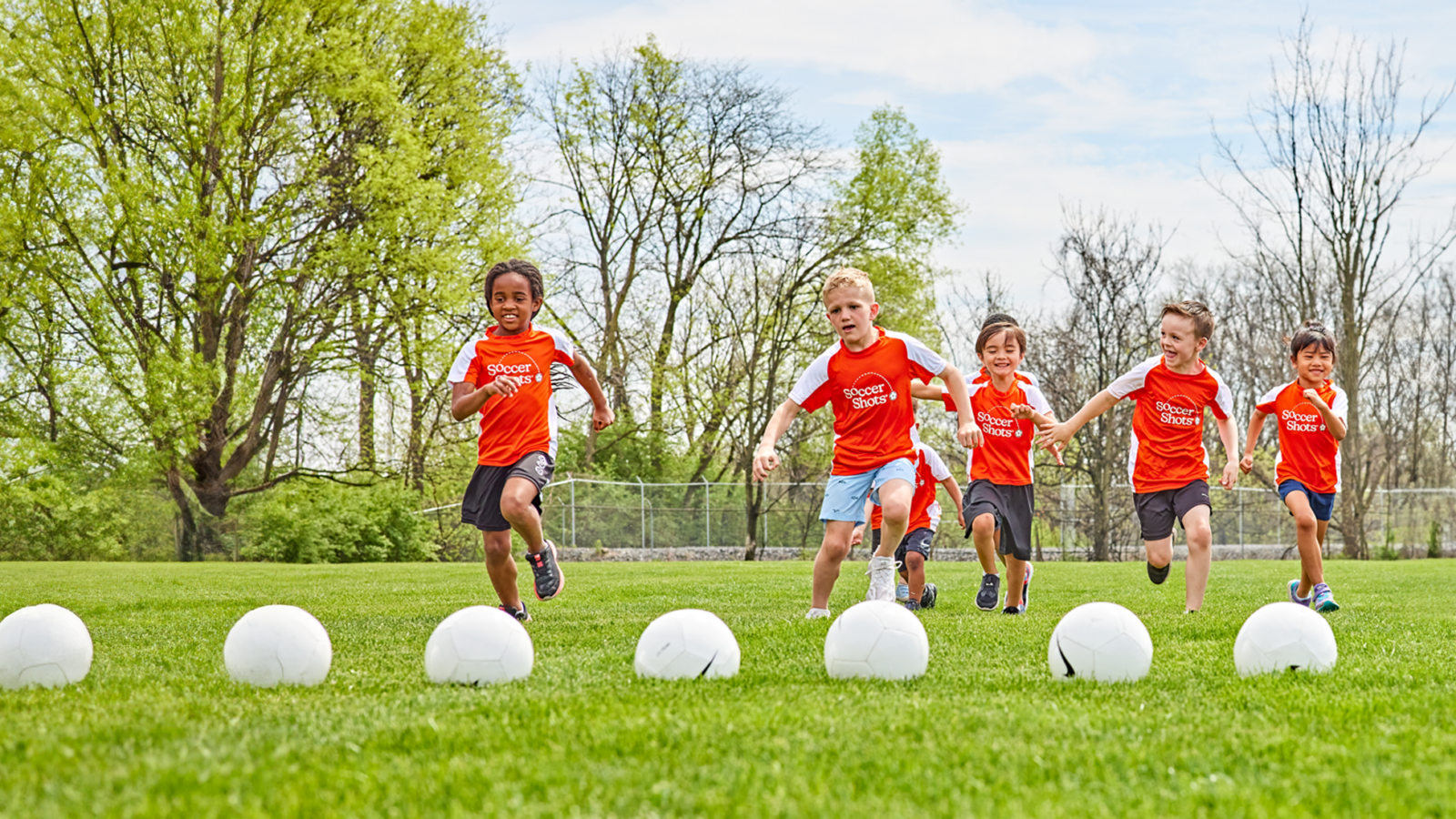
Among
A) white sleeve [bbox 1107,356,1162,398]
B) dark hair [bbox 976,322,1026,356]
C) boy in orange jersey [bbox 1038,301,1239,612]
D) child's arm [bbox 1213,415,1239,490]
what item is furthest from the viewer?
dark hair [bbox 976,322,1026,356]

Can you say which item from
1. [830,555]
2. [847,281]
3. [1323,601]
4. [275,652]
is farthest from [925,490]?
[275,652]

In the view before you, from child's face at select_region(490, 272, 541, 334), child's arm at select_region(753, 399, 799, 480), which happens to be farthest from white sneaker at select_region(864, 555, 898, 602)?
child's face at select_region(490, 272, 541, 334)

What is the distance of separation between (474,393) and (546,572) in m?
1.33

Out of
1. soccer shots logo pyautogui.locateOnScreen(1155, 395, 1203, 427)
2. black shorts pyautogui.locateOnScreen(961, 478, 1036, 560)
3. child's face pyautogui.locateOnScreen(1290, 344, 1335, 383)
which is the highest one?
child's face pyautogui.locateOnScreen(1290, 344, 1335, 383)

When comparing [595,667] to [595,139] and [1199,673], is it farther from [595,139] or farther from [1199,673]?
[595,139]

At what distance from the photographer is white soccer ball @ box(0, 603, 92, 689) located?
4301 millimetres

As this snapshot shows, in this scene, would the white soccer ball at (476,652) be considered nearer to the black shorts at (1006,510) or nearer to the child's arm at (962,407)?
the child's arm at (962,407)

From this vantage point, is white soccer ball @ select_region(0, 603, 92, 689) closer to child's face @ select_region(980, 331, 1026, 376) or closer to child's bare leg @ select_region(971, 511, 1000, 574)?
child's bare leg @ select_region(971, 511, 1000, 574)

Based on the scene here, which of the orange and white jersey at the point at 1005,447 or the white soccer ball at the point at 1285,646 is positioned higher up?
the orange and white jersey at the point at 1005,447

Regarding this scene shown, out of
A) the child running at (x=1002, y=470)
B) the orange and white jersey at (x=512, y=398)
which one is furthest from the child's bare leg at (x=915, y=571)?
the orange and white jersey at (x=512, y=398)

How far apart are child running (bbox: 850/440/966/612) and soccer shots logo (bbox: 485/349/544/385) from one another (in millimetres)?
2980

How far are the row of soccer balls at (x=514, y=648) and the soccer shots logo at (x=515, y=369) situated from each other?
2858mm

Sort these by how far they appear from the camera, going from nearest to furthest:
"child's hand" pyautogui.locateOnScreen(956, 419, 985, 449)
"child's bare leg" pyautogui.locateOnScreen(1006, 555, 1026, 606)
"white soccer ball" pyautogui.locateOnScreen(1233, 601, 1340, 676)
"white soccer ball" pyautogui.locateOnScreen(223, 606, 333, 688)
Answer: "white soccer ball" pyautogui.locateOnScreen(223, 606, 333, 688) → "white soccer ball" pyautogui.locateOnScreen(1233, 601, 1340, 676) → "child's hand" pyautogui.locateOnScreen(956, 419, 985, 449) → "child's bare leg" pyautogui.locateOnScreen(1006, 555, 1026, 606)

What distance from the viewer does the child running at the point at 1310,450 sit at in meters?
8.79
